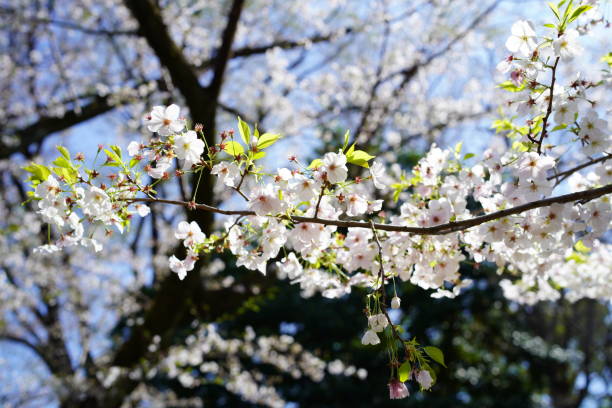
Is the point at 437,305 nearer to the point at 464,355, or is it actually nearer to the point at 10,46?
the point at 464,355

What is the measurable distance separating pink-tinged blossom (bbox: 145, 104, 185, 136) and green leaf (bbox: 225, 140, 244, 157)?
118 millimetres

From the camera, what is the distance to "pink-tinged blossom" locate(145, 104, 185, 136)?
1096 millimetres

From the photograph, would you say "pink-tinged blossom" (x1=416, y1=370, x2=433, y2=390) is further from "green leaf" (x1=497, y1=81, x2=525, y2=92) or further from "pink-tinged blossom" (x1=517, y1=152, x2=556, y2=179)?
"green leaf" (x1=497, y1=81, x2=525, y2=92)

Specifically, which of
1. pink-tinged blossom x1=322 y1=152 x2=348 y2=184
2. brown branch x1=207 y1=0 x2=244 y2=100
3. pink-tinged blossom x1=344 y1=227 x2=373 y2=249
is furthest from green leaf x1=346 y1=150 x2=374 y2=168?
brown branch x1=207 y1=0 x2=244 y2=100

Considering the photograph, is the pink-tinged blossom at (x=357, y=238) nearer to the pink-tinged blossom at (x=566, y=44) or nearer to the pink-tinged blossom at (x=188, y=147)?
the pink-tinged blossom at (x=188, y=147)

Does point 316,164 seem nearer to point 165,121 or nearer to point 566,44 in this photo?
point 165,121

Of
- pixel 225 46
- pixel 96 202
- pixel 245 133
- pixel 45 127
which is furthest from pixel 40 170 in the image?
pixel 45 127

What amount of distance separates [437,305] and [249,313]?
262 cm

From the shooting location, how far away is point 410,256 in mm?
1441

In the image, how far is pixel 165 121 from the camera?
3.62 ft

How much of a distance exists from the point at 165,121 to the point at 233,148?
17 cm

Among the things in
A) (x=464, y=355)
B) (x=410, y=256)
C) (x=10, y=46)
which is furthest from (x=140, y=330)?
(x=10, y=46)

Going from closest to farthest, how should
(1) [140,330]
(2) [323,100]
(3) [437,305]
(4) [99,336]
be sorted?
1. (1) [140,330]
2. (3) [437,305]
3. (2) [323,100]
4. (4) [99,336]

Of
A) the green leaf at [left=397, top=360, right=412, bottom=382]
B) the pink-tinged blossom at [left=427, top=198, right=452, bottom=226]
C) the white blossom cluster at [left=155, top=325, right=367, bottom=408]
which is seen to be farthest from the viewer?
the white blossom cluster at [left=155, top=325, right=367, bottom=408]
